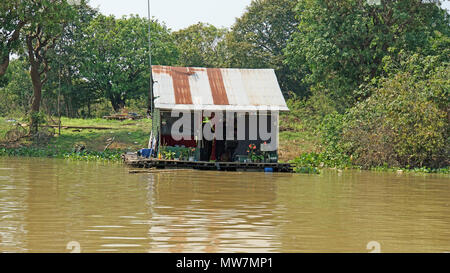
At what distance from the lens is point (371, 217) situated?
35.4 feet

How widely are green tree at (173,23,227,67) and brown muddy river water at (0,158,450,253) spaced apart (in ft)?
133

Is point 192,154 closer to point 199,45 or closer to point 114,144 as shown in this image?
point 114,144

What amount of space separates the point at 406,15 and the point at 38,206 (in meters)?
24.0

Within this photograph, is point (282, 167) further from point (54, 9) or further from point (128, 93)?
point (128, 93)

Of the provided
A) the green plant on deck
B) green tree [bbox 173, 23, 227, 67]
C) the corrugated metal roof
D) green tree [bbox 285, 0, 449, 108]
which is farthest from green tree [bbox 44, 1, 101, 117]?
the green plant on deck


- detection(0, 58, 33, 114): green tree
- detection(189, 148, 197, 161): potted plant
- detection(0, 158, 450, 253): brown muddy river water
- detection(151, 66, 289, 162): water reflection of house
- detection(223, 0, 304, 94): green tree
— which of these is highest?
detection(223, 0, 304, 94): green tree

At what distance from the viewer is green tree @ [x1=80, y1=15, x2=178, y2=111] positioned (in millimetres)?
47281

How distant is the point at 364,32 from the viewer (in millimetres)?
31766

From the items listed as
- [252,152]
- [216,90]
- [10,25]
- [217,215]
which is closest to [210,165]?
[252,152]

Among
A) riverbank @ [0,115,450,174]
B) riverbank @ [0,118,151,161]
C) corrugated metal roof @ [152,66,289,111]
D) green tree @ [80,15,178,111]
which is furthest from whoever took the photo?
green tree @ [80,15,178,111]

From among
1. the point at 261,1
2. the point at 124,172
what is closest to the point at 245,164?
the point at 124,172

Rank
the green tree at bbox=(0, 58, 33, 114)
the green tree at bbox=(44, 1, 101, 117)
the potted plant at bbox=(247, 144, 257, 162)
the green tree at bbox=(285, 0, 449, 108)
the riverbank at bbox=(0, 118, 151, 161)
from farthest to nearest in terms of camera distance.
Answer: the green tree at bbox=(0, 58, 33, 114), the green tree at bbox=(44, 1, 101, 117), the green tree at bbox=(285, 0, 449, 108), the riverbank at bbox=(0, 118, 151, 161), the potted plant at bbox=(247, 144, 257, 162)

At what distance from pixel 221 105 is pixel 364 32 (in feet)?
40.9

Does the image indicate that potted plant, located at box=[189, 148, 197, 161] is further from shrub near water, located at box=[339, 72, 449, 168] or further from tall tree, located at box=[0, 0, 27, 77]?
tall tree, located at box=[0, 0, 27, 77]
